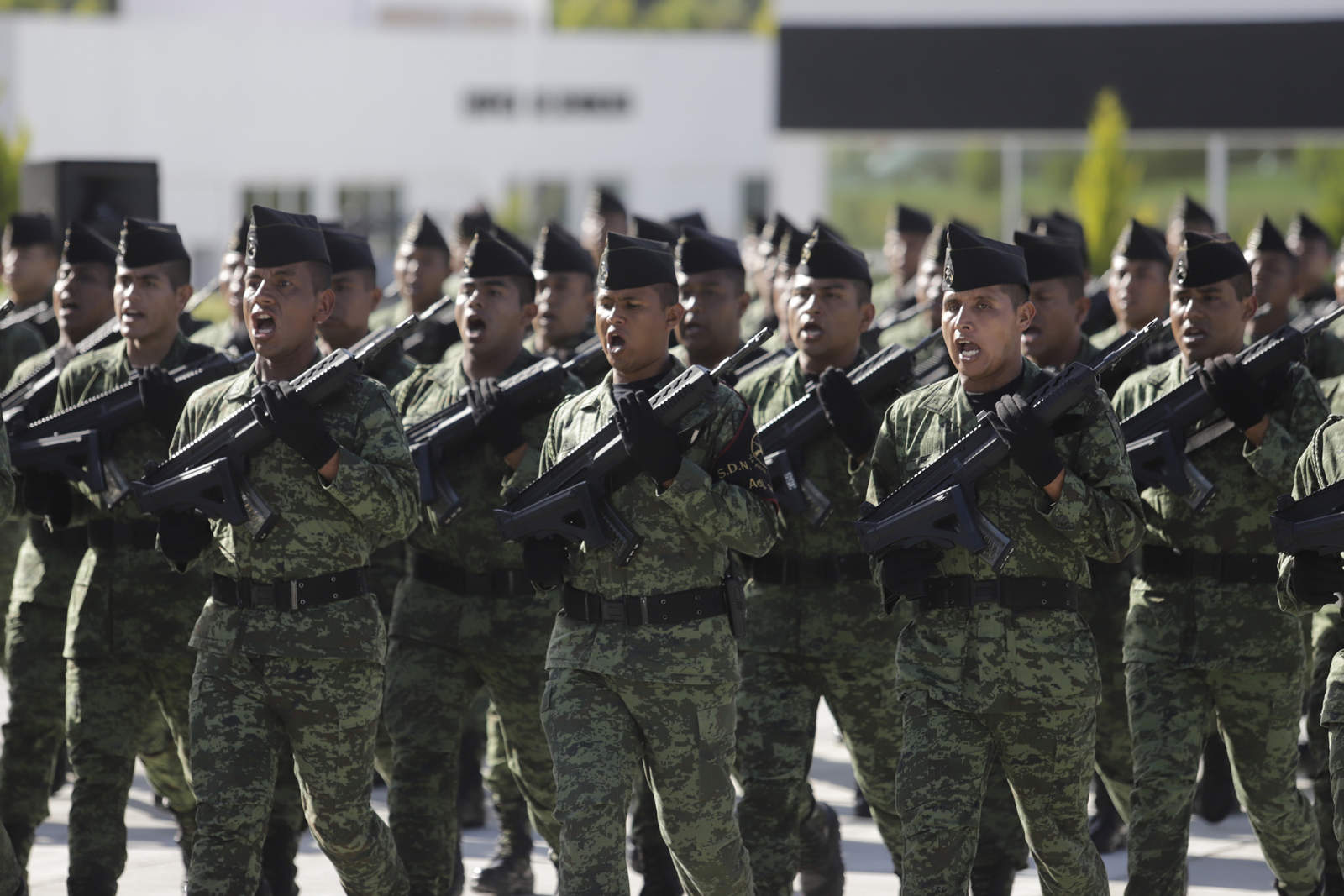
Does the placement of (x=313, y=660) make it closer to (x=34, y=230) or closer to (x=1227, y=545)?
(x=1227, y=545)

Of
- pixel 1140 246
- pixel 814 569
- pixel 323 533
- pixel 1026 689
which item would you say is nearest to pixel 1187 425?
pixel 814 569

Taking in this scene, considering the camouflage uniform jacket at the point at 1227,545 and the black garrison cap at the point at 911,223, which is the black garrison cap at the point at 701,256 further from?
the black garrison cap at the point at 911,223

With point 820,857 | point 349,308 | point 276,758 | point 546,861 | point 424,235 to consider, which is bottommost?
point 546,861

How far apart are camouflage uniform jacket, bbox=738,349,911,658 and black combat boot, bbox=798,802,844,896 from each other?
60 centimetres

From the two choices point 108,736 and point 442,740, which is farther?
point 442,740

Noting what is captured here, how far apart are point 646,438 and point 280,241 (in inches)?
53.3

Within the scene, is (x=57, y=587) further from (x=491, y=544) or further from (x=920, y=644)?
(x=920, y=644)

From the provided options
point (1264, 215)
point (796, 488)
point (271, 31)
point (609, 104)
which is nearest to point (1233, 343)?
point (796, 488)

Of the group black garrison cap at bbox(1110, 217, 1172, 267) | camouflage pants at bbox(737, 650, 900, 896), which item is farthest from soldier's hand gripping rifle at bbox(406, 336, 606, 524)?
black garrison cap at bbox(1110, 217, 1172, 267)

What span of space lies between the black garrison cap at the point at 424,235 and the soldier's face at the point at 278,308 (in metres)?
4.01

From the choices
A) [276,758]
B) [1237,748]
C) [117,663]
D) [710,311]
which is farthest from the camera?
[710,311]

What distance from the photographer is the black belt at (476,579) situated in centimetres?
688

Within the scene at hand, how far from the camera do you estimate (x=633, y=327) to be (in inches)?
232

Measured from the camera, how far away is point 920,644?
563 centimetres
